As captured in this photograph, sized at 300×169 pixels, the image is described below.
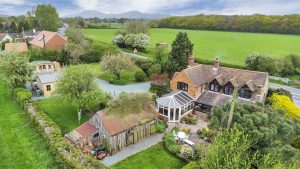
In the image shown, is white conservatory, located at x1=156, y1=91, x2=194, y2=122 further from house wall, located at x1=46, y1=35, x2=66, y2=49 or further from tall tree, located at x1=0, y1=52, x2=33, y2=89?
house wall, located at x1=46, y1=35, x2=66, y2=49

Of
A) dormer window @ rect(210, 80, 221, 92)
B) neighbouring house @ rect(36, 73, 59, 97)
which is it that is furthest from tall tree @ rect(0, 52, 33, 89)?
dormer window @ rect(210, 80, 221, 92)

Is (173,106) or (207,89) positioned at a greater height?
(207,89)

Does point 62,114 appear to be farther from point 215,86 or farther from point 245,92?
point 245,92

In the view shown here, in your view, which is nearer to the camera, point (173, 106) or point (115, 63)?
point (173, 106)

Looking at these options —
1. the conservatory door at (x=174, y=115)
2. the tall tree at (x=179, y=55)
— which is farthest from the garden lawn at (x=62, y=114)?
the tall tree at (x=179, y=55)

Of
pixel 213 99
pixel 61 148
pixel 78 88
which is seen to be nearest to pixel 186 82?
pixel 213 99
